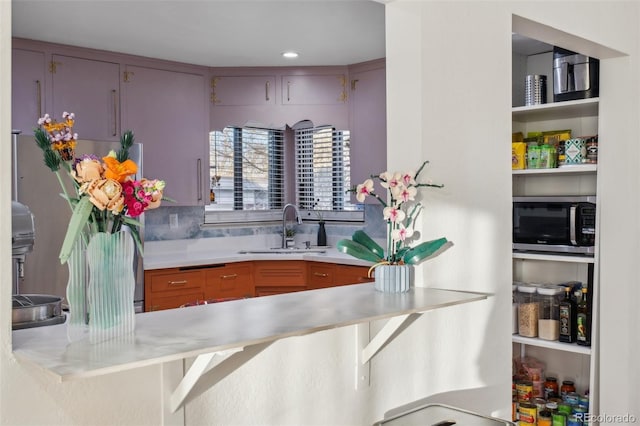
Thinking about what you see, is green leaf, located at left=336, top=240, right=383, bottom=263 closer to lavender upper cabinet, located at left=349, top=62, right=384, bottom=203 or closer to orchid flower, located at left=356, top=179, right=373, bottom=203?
orchid flower, located at left=356, top=179, right=373, bottom=203

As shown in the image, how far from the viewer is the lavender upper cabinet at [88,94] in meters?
4.02

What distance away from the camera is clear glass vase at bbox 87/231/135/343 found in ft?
3.95

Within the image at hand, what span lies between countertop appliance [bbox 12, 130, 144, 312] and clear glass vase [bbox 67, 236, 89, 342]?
2486 millimetres

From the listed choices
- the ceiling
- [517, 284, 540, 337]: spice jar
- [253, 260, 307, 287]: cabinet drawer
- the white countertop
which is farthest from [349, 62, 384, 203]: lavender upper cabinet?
the white countertop

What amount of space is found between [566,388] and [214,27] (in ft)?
9.76

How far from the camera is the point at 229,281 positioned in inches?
171

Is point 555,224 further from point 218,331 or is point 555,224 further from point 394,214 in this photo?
point 218,331

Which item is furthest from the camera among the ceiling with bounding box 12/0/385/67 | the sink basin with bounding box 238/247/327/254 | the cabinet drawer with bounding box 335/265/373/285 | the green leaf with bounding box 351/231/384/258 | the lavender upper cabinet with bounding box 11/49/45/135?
the sink basin with bounding box 238/247/327/254

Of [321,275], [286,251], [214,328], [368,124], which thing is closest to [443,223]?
[214,328]

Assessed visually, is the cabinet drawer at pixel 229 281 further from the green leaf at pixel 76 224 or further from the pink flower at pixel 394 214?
the green leaf at pixel 76 224

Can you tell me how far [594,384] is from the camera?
3.30 metres

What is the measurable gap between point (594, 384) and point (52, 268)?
315 cm

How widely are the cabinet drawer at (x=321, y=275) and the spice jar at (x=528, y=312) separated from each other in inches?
51.0

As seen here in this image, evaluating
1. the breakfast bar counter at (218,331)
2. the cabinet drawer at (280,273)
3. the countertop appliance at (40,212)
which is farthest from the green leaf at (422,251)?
the cabinet drawer at (280,273)
